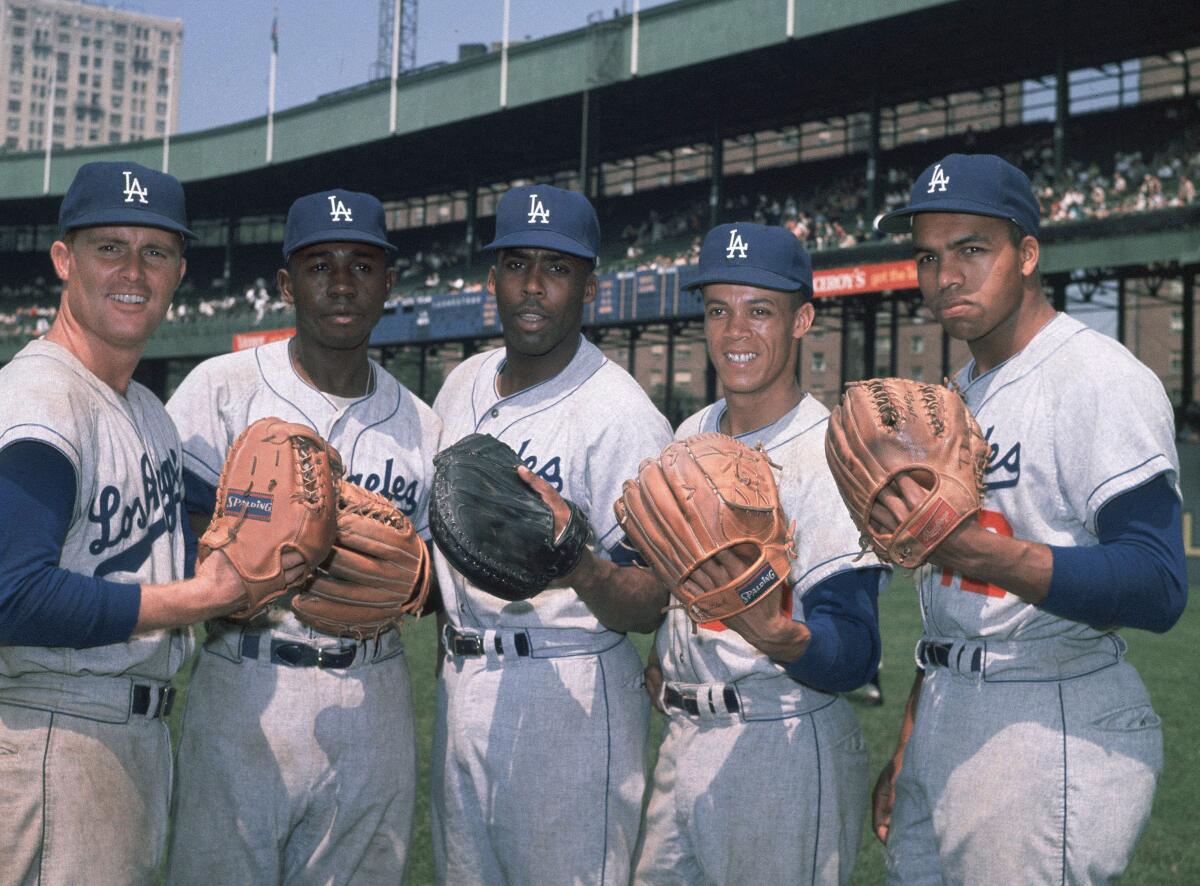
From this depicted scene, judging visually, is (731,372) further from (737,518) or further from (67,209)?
(67,209)

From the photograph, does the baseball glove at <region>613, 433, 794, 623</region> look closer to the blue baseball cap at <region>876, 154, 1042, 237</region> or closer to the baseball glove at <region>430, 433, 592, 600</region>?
the baseball glove at <region>430, 433, 592, 600</region>

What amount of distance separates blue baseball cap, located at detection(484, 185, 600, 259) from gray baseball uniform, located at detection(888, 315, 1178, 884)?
1250 mm

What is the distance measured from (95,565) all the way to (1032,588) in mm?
2079

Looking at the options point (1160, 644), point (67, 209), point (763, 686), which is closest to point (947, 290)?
point (763, 686)

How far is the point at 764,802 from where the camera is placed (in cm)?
286

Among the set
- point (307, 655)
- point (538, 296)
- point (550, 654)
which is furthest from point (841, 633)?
point (307, 655)

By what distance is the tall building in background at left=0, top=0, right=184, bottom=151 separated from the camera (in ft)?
389

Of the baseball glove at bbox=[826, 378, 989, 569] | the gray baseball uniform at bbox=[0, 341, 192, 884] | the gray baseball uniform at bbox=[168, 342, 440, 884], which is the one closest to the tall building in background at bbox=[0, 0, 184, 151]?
the gray baseball uniform at bbox=[168, 342, 440, 884]

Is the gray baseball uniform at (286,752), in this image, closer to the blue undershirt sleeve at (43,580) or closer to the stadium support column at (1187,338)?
the blue undershirt sleeve at (43,580)

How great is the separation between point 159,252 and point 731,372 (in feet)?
5.04

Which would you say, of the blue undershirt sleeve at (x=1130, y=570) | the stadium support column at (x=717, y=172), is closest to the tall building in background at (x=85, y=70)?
the stadium support column at (x=717, y=172)

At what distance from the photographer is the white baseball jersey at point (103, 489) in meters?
2.50

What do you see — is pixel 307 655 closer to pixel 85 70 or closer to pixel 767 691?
pixel 767 691

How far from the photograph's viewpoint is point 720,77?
25.2 metres
